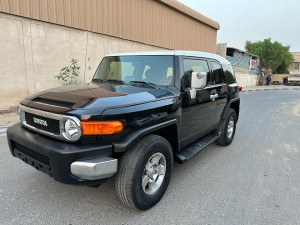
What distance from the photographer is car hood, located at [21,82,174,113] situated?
7.73 ft

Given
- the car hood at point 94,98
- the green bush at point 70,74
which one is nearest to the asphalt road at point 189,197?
the car hood at point 94,98

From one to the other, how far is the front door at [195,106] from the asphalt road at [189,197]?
0.66 meters

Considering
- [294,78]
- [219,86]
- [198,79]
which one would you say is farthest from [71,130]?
[294,78]

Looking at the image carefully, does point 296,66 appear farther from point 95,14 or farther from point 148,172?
point 148,172

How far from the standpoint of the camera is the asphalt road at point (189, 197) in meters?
2.58

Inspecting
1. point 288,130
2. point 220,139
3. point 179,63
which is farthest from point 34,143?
point 288,130

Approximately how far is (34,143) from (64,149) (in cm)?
45

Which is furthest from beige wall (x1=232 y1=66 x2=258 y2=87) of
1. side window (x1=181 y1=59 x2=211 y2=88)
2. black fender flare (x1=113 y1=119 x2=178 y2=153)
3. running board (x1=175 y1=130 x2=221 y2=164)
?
black fender flare (x1=113 y1=119 x2=178 y2=153)

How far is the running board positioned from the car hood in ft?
2.94

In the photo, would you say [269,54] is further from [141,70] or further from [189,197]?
[189,197]

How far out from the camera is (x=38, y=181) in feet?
10.9

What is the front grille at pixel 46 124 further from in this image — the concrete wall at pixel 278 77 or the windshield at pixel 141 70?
the concrete wall at pixel 278 77

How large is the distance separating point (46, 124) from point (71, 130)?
39cm

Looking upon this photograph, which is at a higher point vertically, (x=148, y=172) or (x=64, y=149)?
(x=64, y=149)
